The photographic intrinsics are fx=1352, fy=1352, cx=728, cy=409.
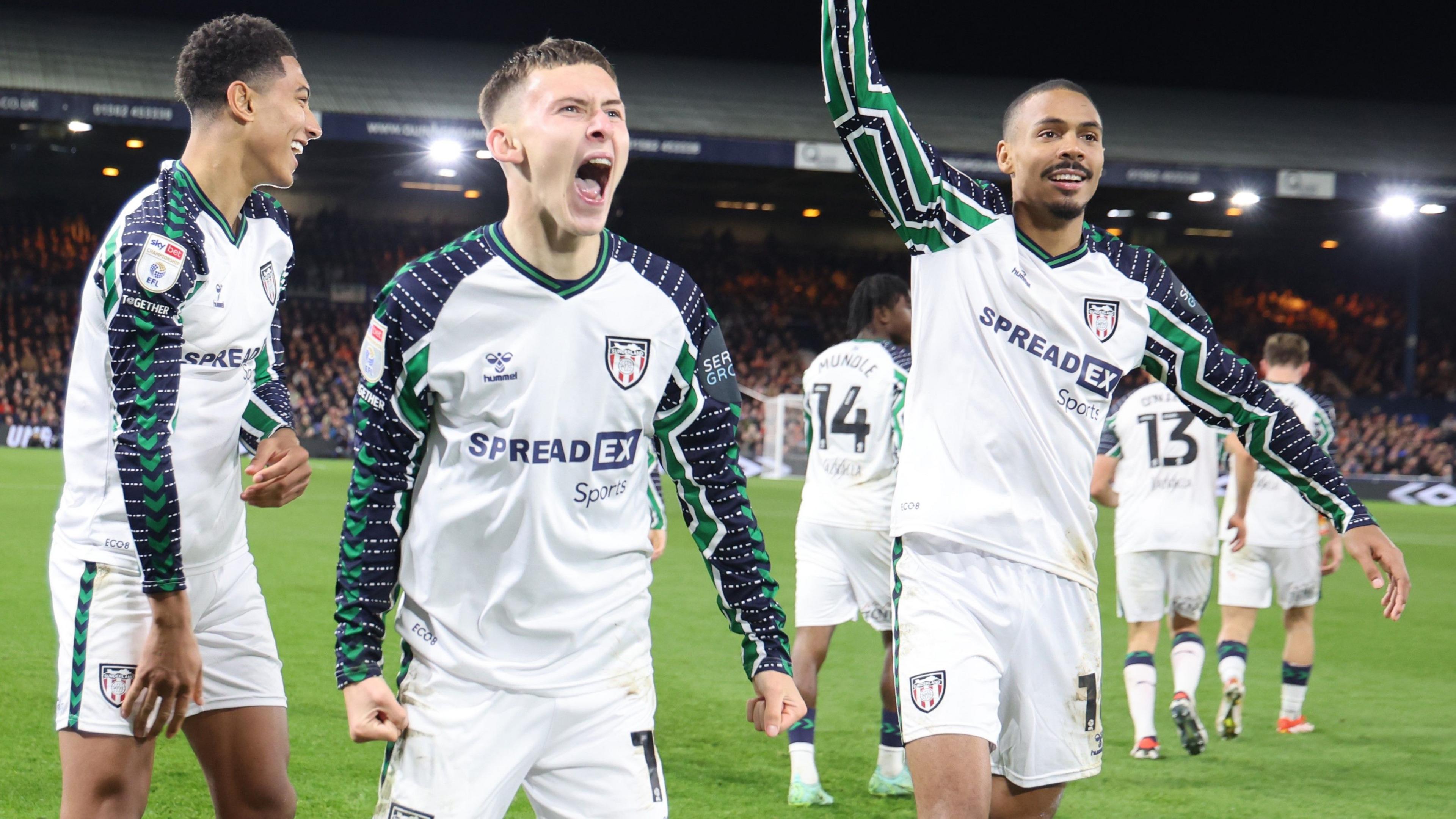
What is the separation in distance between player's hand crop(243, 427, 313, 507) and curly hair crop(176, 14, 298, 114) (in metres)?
0.80

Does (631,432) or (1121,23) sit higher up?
(1121,23)

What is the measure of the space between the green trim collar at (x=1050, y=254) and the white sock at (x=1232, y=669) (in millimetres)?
4298

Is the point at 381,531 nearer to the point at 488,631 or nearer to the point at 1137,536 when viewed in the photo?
the point at 488,631

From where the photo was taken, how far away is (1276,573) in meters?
7.94

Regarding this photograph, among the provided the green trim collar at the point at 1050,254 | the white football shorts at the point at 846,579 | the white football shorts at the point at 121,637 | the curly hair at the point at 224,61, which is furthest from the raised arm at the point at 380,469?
the white football shorts at the point at 846,579

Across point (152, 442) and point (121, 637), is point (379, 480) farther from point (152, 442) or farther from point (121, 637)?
point (121, 637)

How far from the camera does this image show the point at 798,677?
5844 mm

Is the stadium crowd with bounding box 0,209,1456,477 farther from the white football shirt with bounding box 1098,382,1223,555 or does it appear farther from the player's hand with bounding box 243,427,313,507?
the player's hand with bounding box 243,427,313,507

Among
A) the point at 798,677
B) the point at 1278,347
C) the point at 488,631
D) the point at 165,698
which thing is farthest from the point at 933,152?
the point at 1278,347

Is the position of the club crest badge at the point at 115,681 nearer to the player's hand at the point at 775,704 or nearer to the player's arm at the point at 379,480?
the player's arm at the point at 379,480

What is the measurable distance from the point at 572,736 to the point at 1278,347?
634 centimetres

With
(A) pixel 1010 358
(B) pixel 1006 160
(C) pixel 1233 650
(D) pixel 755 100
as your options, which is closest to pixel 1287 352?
(C) pixel 1233 650

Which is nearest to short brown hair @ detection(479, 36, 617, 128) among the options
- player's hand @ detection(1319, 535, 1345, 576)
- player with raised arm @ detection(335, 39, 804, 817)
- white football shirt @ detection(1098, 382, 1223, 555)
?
player with raised arm @ detection(335, 39, 804, 817)

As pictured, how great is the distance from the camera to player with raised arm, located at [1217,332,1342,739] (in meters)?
7.48
